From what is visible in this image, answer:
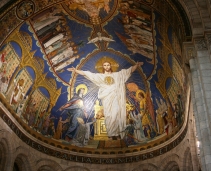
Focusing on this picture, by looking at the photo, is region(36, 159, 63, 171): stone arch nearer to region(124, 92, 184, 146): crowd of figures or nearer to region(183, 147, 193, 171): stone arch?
region(124, 92, 184, 146): crowd of figures

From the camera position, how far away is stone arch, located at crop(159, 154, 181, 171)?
16344 mm

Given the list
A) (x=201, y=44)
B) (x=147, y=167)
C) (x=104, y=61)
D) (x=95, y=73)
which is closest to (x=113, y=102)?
(x=95, y=73)

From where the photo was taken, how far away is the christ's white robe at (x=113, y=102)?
1862 cm

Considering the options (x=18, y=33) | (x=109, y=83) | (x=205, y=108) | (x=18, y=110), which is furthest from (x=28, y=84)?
(x=205, y=108)

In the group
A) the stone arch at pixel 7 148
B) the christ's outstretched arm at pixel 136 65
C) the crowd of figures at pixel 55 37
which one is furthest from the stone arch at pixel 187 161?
the stone arch at pixel 7 148

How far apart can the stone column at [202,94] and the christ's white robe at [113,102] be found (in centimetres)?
787

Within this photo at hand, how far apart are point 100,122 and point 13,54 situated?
589cm

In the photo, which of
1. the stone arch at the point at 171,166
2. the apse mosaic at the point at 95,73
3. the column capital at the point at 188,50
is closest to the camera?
the column capital at the point at 188,50

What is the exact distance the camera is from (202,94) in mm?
10180

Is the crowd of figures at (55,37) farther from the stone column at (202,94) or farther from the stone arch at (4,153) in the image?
the stone column at (202,94)

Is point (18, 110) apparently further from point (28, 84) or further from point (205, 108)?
point (205, 108)

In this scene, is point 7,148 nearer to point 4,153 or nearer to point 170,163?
point 4,153

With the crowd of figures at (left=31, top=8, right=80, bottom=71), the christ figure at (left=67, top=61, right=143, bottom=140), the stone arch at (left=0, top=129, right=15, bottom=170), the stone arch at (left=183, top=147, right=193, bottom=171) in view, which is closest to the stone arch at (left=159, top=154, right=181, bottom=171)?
the stone arch at (left=183, top=147, right=193, bottom=171)

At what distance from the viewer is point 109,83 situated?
18719 mm
